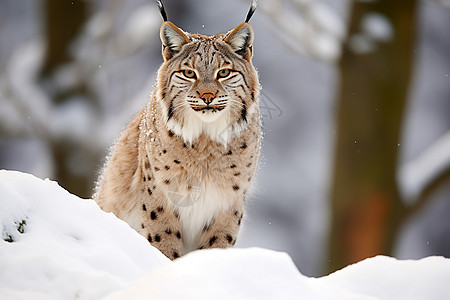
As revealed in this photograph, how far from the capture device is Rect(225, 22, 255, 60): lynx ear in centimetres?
426

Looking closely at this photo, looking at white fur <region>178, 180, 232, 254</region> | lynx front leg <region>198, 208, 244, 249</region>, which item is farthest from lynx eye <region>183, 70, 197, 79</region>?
lynx front leg <region>198, 208, 244, 249</region>

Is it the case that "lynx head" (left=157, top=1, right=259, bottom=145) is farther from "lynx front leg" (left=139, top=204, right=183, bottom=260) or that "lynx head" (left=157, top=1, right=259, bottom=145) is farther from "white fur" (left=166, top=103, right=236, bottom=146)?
"lynx front leg" (left=139, top=204, right=183, bottom=260)

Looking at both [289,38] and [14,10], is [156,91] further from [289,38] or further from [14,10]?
[14,10]

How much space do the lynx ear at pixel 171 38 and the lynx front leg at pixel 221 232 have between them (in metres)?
1.02

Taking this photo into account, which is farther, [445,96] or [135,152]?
[445,96]

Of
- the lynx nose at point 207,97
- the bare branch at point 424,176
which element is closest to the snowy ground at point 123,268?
the lynx nose at point 207,97

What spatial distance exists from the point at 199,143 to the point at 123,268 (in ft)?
6.53

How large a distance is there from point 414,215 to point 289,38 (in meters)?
2.49

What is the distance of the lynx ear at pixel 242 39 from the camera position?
426 centimetres

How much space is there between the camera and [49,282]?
2.22 meters

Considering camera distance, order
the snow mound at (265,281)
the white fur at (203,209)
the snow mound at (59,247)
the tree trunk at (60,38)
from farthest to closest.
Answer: the tree trunk at (60,38), the white fur at (203,209), the snow mound at (59,247), the snow mound at (265,281)

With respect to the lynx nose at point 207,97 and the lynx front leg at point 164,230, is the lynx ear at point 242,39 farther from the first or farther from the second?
the lynx front leg at point 164,230

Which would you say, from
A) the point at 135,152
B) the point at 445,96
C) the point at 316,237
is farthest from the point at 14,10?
the point at 135,152

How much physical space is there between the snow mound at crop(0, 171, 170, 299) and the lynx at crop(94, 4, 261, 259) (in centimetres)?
159
